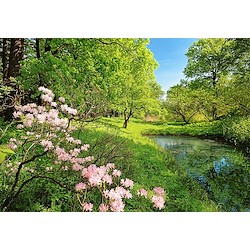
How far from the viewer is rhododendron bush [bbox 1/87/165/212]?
10.0 feet

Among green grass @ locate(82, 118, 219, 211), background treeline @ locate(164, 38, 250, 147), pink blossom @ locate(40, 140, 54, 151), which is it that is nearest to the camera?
pink blossom @ locate(40, 140, 54, 151)

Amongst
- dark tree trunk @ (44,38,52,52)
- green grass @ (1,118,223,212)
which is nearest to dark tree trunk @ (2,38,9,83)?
dark tree trunk @ (44,38,52,52)

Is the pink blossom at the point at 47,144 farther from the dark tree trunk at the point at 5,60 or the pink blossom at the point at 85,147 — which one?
the dark tree trunk at the point at 5,60

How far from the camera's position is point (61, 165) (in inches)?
126

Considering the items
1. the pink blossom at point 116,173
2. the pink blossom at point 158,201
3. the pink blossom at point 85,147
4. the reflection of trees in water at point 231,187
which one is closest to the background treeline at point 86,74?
the pink blossom at point 85,147

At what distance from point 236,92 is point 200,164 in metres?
0.85

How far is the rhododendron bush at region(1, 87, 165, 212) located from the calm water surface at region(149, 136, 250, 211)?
1.81 ft

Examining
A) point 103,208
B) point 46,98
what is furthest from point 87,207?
point 46,98

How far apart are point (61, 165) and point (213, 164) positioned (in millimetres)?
1566

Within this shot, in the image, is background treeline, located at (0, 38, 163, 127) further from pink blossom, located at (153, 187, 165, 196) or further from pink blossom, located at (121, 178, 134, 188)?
pink blossom, located at (153, 187, 165, 196)

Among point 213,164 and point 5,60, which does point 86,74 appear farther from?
point 213,164
